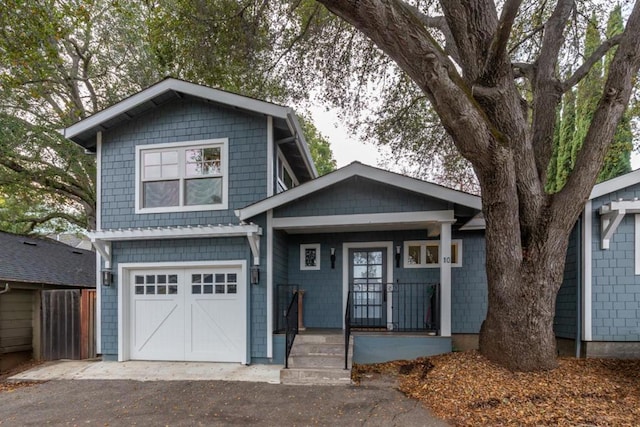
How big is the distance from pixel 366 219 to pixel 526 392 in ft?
10.7

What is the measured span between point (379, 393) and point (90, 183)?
13.2 metres

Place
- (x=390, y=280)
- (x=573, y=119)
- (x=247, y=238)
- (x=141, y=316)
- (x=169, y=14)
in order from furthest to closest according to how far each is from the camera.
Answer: (x=573, y=119)
(x=169, y=14)
(x=390, y=280)
(x=141, y=316)
(x=247, y=238)

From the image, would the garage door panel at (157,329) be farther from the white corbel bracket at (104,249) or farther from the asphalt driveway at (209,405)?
the asphalt driveway at (209,405)

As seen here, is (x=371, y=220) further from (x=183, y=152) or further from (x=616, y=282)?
(x=616, y=282)

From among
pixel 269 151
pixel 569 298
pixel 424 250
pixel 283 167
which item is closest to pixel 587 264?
pixel 569 298

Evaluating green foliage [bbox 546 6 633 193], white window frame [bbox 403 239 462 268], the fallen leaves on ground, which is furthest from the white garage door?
green foliage [bbox 546 6 633 193]

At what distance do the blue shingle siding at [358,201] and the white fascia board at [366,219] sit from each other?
0.28 ft

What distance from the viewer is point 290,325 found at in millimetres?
6379

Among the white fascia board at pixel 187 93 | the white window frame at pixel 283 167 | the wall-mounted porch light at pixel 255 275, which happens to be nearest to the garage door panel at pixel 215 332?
the wall-mounted porch light at pixel 255 275

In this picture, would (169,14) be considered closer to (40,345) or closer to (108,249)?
(108,249)

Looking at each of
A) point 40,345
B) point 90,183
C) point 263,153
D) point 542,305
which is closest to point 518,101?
point 542,305

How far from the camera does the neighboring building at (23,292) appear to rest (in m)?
7.12

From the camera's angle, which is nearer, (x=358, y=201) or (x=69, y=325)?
(x=358, y=201)

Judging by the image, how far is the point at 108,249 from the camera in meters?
7.04
